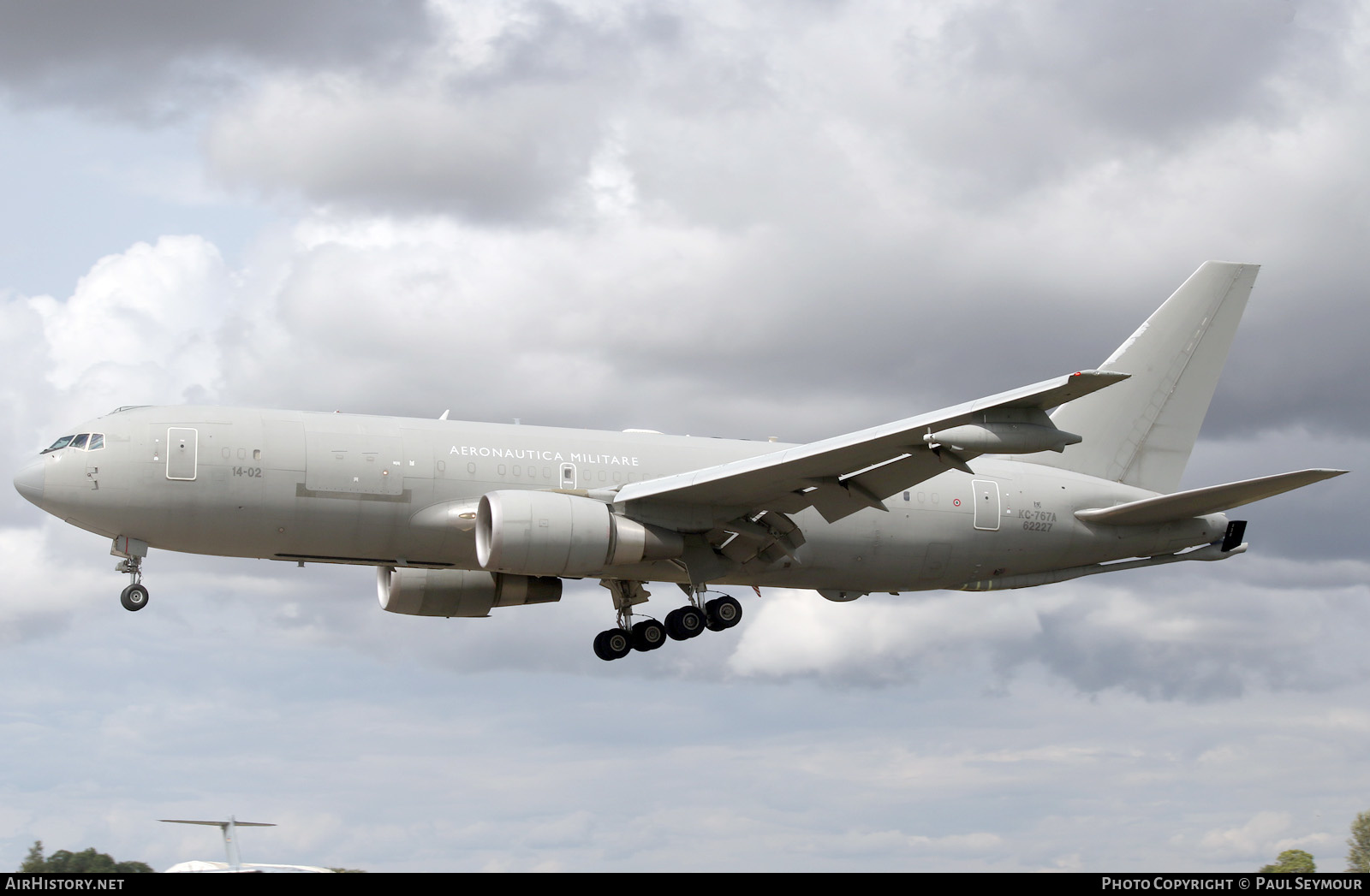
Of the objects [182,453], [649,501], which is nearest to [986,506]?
[649,501]

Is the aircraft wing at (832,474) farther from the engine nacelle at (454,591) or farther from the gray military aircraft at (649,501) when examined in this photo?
the engine nacelle at (454,591)

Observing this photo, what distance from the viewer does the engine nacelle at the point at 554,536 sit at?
3058cm

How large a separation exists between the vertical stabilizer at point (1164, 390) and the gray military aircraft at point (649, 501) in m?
0.10

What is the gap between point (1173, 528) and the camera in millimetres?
38375

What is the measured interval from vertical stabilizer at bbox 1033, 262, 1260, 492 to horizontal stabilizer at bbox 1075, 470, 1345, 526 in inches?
59.4

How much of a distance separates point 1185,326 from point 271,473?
26861 millimetres

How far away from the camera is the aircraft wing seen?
94.6 feet

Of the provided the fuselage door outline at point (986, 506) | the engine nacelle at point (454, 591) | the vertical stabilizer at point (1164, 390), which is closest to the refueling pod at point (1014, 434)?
the fuselage door outline at point (986, 506)

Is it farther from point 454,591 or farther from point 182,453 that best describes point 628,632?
point 182,453

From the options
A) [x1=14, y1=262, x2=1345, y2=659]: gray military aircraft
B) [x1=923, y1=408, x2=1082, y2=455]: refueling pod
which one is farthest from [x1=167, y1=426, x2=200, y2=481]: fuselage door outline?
[x1=923, y1=408, x2=1082, y2=455]: refueling pod

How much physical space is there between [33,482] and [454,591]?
487 inches
